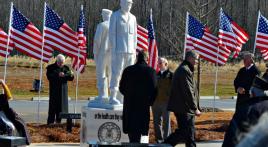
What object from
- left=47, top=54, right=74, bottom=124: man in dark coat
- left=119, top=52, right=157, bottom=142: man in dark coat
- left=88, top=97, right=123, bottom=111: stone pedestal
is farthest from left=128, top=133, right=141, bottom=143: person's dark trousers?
left=47, top=54, right=74, bottom=124: man in dark coat

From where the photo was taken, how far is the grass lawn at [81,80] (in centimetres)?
3138

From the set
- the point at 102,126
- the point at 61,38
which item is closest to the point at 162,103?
the point at 102,126

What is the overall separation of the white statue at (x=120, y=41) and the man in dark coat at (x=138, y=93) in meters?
1.74

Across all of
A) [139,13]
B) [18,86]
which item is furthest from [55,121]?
[139,13]

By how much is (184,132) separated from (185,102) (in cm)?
45

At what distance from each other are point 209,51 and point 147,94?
22.6 feet

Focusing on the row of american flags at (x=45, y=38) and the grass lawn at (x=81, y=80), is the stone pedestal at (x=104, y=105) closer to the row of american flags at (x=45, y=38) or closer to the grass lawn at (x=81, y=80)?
the row of american flags at (x=45, y=38)

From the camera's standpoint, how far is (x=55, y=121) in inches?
583

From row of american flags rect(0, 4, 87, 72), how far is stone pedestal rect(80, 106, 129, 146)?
430 centimetres

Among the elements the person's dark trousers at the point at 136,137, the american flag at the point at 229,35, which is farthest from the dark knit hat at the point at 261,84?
the american flag at the point at 229,35

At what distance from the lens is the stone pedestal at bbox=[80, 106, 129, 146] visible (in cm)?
1127

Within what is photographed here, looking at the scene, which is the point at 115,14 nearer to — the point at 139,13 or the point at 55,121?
the point at 55,121

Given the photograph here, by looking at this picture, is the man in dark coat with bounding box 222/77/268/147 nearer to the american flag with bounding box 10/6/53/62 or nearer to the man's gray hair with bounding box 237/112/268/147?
the man's gray hair with bounding box 237/112/268/147

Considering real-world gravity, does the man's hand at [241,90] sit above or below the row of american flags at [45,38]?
below
